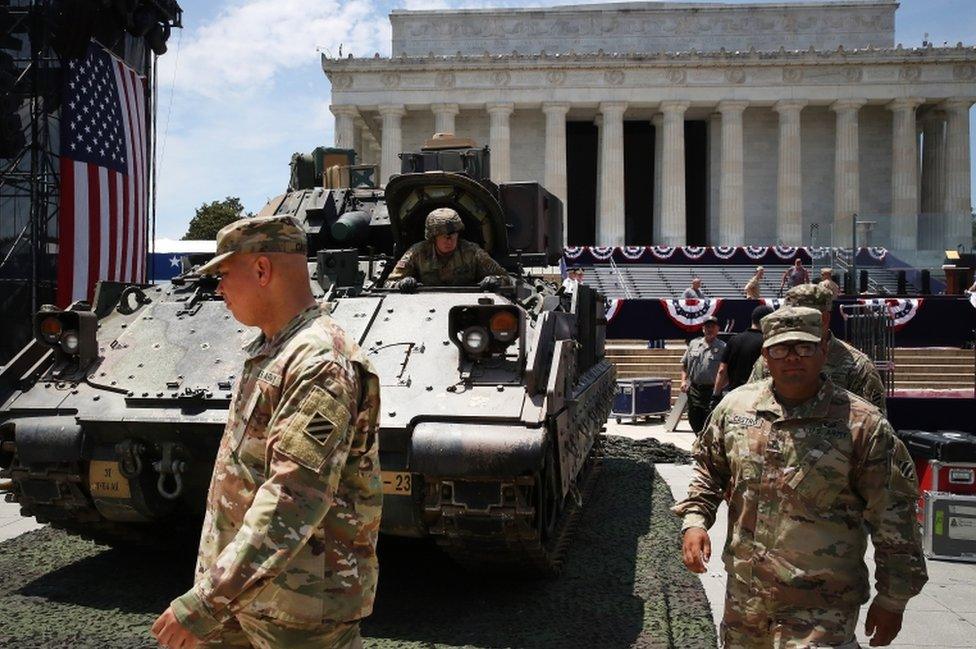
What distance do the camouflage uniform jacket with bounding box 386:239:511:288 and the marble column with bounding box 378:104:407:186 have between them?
36.9m

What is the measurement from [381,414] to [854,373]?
243cm

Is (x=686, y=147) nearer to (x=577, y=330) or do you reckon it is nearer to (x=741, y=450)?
(x=577, y=330)

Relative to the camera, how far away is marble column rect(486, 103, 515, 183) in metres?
43.4

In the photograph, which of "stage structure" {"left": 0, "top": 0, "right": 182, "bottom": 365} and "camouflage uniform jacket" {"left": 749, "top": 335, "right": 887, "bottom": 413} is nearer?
"camouflage uniform jacket" {"left": 749, "top": 335, "right": 887, "bottom": 413}

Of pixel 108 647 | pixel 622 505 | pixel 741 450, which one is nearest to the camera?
pixel 741 450

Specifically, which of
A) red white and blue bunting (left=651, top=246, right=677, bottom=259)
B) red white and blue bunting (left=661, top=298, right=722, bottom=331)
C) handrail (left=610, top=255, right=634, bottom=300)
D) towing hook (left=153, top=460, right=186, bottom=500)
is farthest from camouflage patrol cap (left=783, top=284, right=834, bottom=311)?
red white and blue bunting (left=651, top=246, right=677, bottom=259)

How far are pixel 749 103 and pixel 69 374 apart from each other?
1633 inches

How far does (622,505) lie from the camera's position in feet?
27.0

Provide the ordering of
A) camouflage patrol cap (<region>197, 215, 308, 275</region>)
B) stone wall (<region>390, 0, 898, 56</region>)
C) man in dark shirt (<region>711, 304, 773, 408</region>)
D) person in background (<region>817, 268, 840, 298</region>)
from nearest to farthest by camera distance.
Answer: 1. camouflage patrol cap (<region>197, 215, 308, 275</region>)
2. person in background (<region>817, 268, 840, 298</region>)
3. man in dark shirt (<region>711, 304, 773, 408</region>)
4. stone wall (<region>390, 0, 898, 56</region>)

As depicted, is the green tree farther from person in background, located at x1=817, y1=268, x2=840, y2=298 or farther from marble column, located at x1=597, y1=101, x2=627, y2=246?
Answer: person in background, located at x1=817, y1=268, x2=840, y2=298

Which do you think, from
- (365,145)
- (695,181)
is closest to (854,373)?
(695,181)

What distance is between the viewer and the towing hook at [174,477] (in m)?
5.30

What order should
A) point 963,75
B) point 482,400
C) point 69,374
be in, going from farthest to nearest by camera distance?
1. point 963,75
2. point 69,374
3. point 482,400

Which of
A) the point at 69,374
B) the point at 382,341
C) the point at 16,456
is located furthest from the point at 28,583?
the point at 382,341
